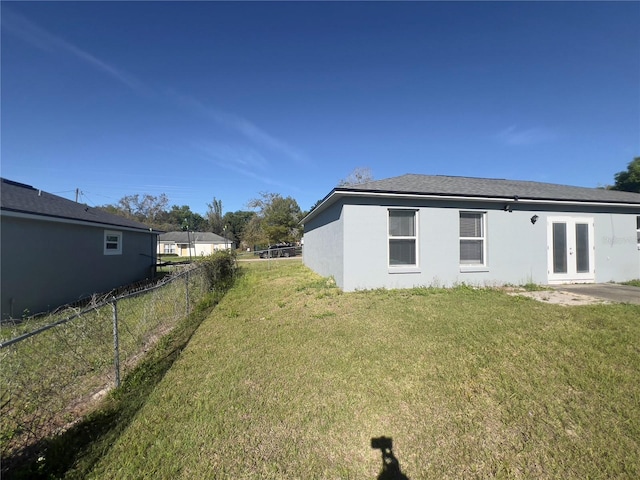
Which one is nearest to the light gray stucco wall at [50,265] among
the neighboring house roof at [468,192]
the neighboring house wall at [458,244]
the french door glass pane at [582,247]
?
the neighboring house roof at [468,192]

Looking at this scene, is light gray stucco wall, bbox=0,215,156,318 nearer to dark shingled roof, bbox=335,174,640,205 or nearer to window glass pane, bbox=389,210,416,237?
dark shingled roof, bbox=335,174,640,205

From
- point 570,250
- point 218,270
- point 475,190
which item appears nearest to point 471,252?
point 475,190

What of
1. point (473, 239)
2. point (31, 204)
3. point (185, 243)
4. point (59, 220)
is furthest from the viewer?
point (185, 243)

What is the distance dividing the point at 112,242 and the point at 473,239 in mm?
13623

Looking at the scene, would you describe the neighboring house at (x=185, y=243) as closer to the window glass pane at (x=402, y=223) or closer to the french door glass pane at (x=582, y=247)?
the window glass pane at (x=402, y=223)

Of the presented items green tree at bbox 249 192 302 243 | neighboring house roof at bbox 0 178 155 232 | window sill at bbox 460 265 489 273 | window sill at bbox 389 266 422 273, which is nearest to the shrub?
neighboring house roof at bbox 0 178 155 232

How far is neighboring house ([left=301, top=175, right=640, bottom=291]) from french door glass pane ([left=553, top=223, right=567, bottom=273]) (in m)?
0.03

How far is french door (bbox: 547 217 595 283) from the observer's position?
9031mm

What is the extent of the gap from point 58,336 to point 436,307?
631 centimetres

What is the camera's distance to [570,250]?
9180 millimetres

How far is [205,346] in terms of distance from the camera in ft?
14.8

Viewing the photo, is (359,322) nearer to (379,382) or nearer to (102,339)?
(379,382)

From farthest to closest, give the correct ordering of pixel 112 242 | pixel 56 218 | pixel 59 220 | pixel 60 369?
pixel 112 242 → pixel 59 220 → pixel 56 218 → pixel 60 369

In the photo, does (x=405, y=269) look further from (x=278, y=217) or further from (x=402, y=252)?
(x=278, y=217)
